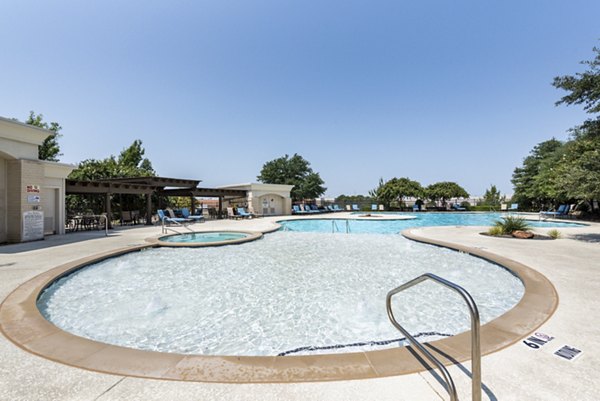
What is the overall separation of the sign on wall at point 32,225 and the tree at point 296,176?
83.8 ft

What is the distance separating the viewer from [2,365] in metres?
2.15

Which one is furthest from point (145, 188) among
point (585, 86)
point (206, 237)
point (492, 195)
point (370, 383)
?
point (492, 195)

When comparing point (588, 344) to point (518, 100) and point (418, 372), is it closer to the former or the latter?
point (418, 372)

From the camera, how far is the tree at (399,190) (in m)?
29.0

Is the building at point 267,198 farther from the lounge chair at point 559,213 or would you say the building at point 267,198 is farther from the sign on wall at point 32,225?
the lounge chair at point 559,213

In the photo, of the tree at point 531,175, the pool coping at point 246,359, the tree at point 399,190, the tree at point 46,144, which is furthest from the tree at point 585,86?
the tree at point 46,144

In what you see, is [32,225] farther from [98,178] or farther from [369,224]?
[369,224]

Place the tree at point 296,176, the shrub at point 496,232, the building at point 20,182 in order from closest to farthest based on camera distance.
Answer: the building at point 20,182
the shrub at point 496,232
the tree at point 296,176

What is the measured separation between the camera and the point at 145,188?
620 inches

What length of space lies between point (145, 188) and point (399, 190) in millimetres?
24368

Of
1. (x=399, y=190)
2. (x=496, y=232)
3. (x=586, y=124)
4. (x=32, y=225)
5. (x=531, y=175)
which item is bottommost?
(x=496, y=232)

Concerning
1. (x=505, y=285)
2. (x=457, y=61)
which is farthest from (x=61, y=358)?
(x=457, y=61)

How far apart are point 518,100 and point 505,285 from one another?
17499 millimetres

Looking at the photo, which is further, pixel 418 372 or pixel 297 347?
pixel 297 347
